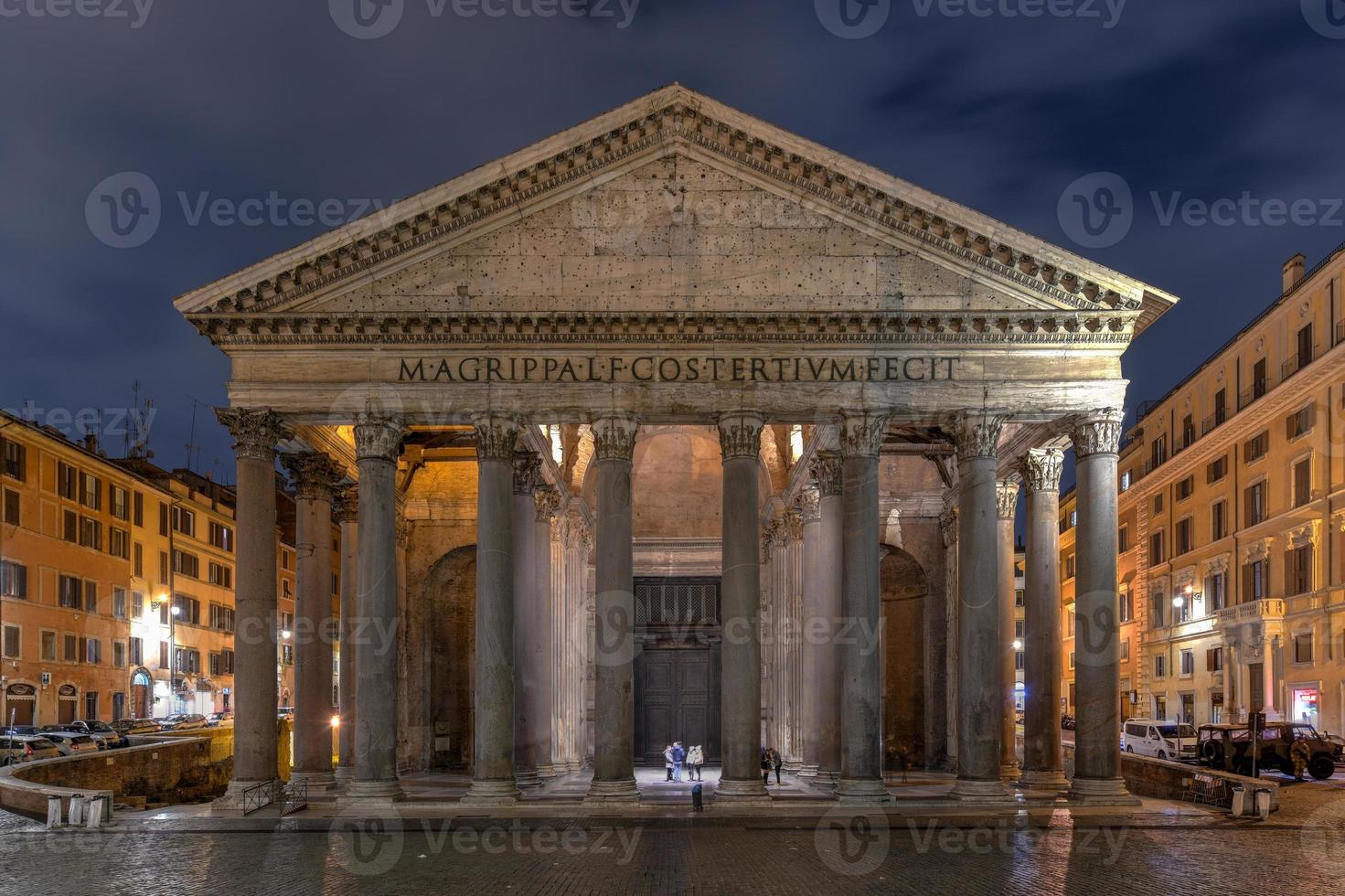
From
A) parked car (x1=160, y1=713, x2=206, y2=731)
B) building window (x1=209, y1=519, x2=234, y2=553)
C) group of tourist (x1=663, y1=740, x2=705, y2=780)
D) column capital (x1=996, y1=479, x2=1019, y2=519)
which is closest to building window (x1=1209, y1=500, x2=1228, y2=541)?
column capital (x1=996, y1=479, x2=1019, y2=519)

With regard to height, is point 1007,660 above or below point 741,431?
below

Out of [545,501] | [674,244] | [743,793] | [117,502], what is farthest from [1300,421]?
[117,502]

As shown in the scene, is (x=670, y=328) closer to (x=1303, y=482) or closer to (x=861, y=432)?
(x=861, y=432)

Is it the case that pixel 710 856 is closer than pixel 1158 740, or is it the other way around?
pixel 710 856

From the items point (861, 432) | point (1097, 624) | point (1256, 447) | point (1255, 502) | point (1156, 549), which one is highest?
point (1256, 447)

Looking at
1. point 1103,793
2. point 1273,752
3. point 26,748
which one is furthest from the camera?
point 26,748

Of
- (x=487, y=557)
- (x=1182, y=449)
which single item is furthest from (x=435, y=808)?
(x=1182, y=449)

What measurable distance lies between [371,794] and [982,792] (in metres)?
11.3

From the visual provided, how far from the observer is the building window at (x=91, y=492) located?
5244 cm

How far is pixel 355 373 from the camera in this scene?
2488 cm

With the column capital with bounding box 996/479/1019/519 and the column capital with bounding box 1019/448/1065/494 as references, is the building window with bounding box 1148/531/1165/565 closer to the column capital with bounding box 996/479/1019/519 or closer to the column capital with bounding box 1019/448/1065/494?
Answer: the column capital with bounding box 996/479/1019/519

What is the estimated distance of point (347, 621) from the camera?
105 feet

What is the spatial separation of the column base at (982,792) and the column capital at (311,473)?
1507 cm

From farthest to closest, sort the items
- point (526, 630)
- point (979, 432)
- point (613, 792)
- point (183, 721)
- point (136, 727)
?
point (183, 721), point (136, 727), point (526, 630), point (979, 432), point (613, 792)
